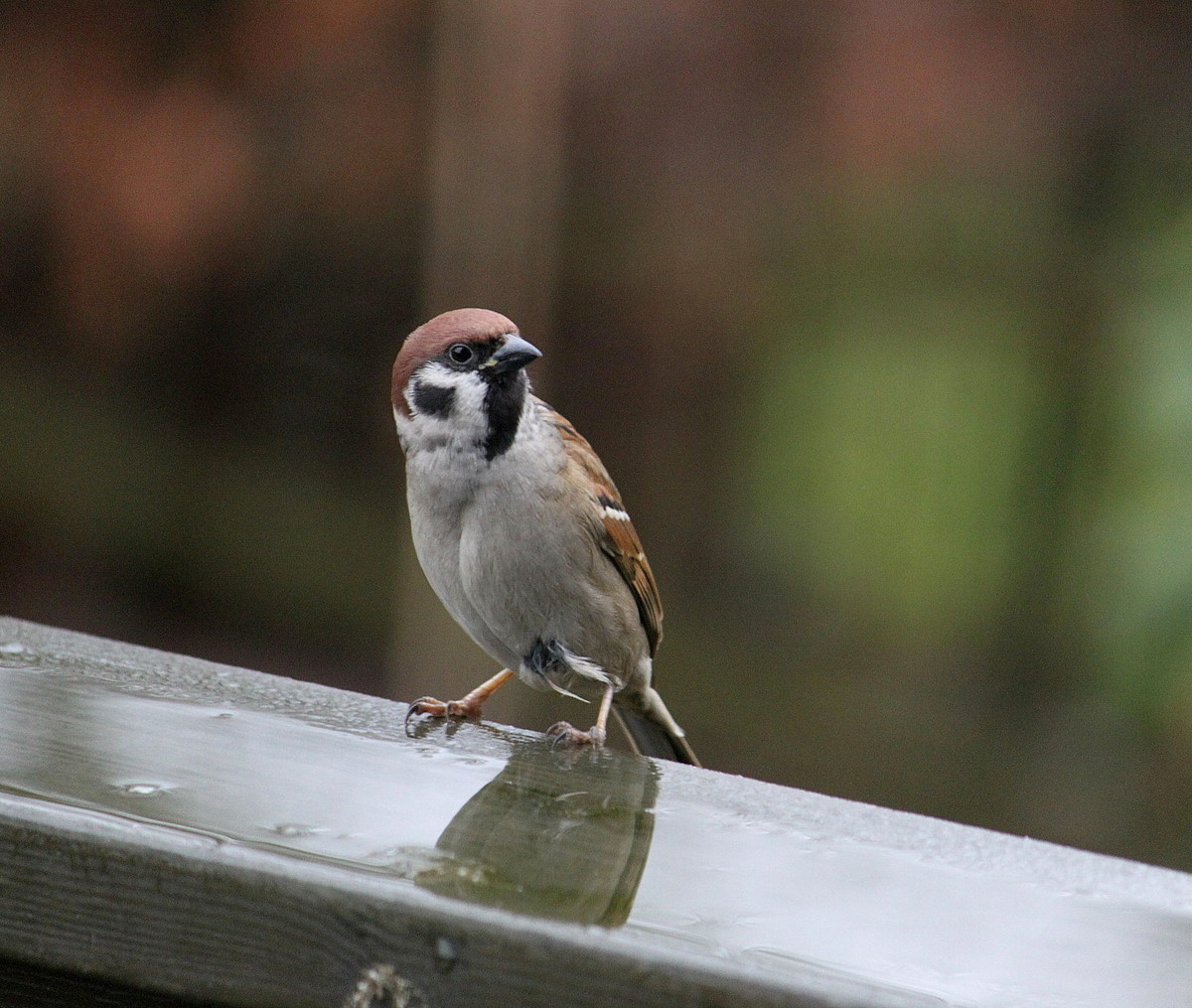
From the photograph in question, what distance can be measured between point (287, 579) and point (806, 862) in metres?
4.09

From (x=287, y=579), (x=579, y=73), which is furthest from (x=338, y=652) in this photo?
(x=579, y=73)

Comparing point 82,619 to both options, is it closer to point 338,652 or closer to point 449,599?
point 338,652

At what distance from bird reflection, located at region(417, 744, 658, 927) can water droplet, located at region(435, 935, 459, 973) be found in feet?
0.12

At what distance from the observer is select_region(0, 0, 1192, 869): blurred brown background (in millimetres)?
4410

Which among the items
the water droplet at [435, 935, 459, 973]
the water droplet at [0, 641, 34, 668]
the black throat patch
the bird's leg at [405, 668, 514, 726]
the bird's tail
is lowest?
the bird's tail

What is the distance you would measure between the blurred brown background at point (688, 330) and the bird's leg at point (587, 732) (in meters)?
1.90

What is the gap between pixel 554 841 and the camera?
1306 mm

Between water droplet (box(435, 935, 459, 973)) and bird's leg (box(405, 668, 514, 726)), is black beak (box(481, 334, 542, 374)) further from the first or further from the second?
water droplet (box(435, 935, 459, 973))

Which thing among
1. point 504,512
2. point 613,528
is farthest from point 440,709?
point 613,528

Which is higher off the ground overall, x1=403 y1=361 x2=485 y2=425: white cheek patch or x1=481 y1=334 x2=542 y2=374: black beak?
x1=481 y1=334 x2=542 y2=374: black beak

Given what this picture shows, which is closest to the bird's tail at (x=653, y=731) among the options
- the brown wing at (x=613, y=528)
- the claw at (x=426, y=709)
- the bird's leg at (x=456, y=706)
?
the brown wing at (x=613, y=528)

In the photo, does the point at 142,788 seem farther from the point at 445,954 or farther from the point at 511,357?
the point at 511,357

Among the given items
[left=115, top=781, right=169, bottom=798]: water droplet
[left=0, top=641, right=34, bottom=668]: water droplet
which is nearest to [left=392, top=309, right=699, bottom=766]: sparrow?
[left=0, top=641, right=34, bottom=668]: water droplet

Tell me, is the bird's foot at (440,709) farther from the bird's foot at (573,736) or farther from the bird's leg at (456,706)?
the bird's foot at (573,736)
